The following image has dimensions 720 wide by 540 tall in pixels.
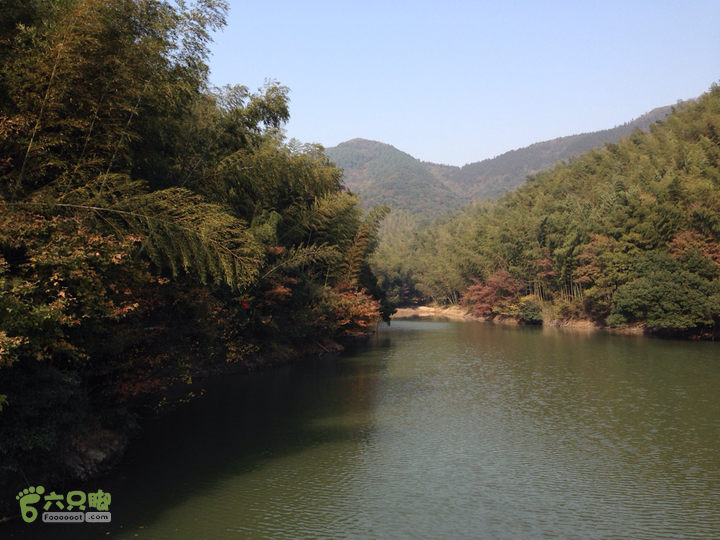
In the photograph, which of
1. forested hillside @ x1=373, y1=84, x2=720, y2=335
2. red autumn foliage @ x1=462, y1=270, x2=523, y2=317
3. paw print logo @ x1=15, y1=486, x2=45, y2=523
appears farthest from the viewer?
red autumn foliage @ x1=462, y1=270, x2=523, y2=317

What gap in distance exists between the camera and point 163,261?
10844 millimetres

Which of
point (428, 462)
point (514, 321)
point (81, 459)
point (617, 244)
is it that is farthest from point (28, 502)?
point (514, 321)

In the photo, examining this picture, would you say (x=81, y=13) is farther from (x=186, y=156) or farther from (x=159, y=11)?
(x=186, y=156)

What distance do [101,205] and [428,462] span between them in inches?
312

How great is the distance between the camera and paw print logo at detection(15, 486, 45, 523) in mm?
7793

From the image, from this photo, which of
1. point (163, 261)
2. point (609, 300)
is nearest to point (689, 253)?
point (609, 300)

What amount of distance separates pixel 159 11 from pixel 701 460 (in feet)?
46.4

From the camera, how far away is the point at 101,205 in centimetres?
838

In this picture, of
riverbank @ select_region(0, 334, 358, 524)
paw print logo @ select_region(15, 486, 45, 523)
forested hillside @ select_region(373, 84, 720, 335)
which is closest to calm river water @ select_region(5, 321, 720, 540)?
paw print logo @ select_region(15, 486, 45, 523)

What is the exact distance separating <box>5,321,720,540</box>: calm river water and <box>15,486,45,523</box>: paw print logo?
20 centimetres

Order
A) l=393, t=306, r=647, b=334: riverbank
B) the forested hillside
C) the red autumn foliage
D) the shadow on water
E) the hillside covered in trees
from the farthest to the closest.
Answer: the red autumn foliage → l=393, t=306, r=647, b=334: riverbank → the forested hillside → the shadow on water → the hillside covered in trees

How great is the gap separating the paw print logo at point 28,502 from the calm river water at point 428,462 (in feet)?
0.66

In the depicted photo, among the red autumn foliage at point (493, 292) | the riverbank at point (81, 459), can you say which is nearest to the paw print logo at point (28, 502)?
the riverbank at point (81, 459)

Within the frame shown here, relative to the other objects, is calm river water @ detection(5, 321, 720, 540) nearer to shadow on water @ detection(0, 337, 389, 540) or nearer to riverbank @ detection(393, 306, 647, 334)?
shadow on water @ detection(0, 337, 389, 540)
